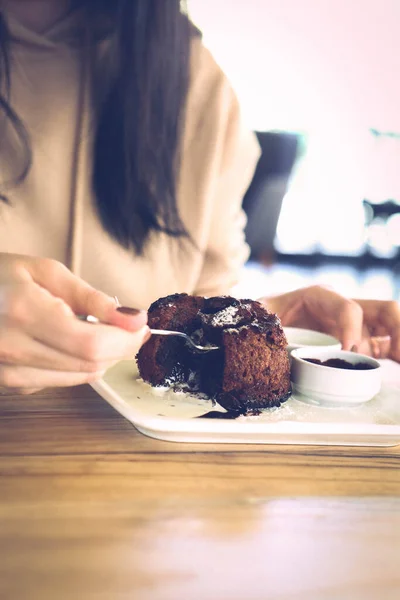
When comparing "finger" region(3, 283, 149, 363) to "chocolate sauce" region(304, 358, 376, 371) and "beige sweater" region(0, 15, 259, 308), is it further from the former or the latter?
"beige sweater" region(0, 15, 259, 308)

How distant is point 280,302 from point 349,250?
4.09 m

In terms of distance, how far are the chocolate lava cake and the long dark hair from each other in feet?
1.37

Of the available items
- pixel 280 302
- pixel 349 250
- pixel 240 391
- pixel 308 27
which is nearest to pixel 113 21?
pixel 280 302

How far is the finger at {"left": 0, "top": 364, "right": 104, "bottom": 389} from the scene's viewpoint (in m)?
0.54

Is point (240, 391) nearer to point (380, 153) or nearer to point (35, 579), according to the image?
point (35, 579)

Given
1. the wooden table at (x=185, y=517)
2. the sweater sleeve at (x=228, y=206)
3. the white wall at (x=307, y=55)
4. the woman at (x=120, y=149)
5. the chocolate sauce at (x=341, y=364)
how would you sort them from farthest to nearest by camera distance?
the white wall at (x=307, y=55) → the sweater sleeve at (x=228, y=206) → the woman at (x=120, y=149) → the chocolate sauce at (x=341, y=364) → the wooden table at (x=185, y=517)

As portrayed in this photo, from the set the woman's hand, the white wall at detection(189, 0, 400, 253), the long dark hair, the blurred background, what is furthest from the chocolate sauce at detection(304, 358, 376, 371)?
the white wall at detection(189, 0, 400, 253)

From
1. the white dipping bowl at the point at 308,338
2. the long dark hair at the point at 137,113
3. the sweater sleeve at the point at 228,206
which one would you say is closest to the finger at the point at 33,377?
the white dipping bowl at the point at 308,338

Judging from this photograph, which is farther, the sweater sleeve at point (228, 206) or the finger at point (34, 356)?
the sweater sleeve at point (228, 206)

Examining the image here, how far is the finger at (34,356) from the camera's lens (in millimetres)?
510

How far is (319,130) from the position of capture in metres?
4.66

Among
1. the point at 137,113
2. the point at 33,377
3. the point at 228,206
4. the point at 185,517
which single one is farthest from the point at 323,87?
the point at 185,517

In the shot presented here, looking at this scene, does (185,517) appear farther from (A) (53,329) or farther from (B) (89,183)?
(B) (89,183)

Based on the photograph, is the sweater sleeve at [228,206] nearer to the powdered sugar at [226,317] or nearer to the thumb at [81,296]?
the powdered sugar at [226,317]
